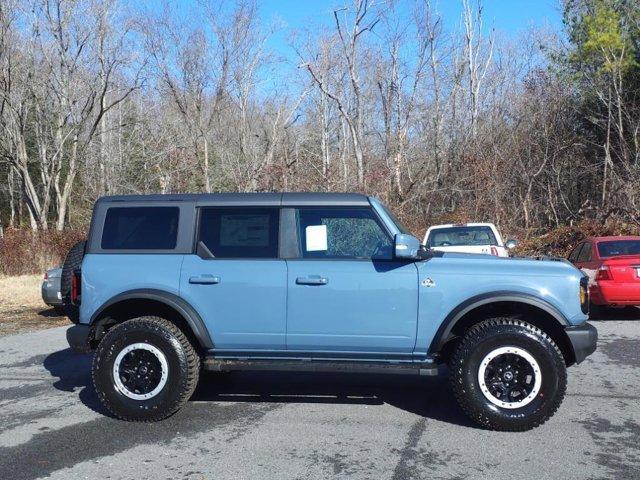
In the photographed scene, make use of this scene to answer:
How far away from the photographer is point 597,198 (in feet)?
84.8

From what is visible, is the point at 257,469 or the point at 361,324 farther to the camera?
the point at 361,324

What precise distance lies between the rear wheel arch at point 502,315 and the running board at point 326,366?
0.67 ft

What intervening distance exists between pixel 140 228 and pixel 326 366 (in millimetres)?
2125

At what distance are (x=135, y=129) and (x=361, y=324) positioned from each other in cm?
2636

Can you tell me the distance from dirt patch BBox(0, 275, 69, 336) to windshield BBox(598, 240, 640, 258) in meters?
10.2

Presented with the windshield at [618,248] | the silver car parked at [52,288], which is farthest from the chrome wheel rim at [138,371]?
the windshield at [618,248]

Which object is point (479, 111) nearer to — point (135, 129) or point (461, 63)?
point (461, 63)

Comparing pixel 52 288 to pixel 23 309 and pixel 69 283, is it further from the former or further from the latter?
pixel 69 283

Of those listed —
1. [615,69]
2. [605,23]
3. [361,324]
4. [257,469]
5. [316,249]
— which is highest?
[605,23]

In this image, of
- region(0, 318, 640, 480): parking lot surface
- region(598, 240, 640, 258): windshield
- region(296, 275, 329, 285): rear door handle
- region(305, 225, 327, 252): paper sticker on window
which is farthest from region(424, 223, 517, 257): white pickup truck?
region(296, 275, 329, 285): rear door handle

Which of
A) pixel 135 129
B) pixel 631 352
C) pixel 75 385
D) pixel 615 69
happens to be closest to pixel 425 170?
pixel 615 69

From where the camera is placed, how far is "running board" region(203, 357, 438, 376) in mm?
5410

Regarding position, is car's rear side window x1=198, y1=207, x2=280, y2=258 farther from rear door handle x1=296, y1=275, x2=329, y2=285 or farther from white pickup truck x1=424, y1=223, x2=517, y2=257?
white pickup truck x1=424, y1=223, x2=517, y2=257

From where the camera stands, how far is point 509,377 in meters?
5.34
